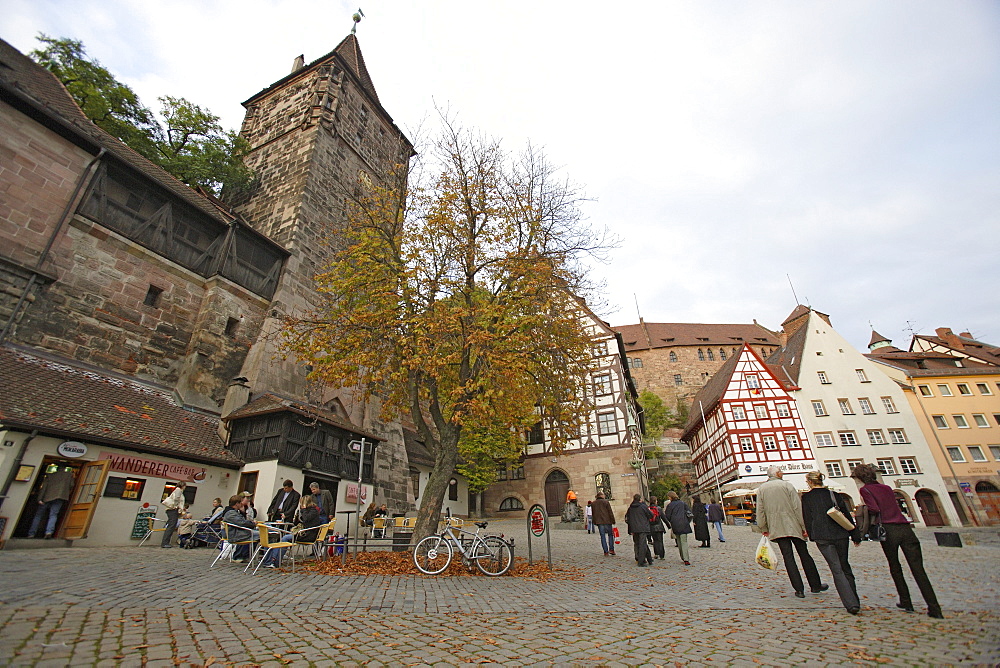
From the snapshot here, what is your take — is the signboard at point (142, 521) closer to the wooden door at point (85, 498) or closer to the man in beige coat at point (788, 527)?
the wooden door at point (85, 498)

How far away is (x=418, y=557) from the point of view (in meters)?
8.32

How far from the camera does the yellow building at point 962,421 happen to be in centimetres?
2870

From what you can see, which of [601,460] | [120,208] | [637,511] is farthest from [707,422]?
[120,208]

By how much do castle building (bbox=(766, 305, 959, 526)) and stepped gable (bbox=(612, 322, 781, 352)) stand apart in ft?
93.1

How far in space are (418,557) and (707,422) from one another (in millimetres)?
32494

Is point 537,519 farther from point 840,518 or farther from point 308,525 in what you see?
point 840,518

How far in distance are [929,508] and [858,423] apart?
18.8 feet

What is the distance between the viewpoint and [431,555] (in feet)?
27.7

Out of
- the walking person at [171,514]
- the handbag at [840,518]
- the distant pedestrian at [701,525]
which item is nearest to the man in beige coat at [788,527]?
the handbag at [840,518]

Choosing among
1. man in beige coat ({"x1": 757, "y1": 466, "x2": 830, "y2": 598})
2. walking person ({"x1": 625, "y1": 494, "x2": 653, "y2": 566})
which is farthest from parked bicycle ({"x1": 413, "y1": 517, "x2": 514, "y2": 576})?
man in beige coat ({"x1": 757, "y1": 466, "x2": 830, "y2": 598})

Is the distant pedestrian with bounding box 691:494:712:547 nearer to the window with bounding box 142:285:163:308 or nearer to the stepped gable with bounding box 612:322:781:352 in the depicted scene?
the window with bounding box 142:285:163:308

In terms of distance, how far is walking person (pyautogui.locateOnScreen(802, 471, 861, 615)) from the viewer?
16.5 ft

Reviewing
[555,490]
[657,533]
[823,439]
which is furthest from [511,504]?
[823,439]

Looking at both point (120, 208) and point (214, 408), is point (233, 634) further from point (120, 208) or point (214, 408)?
point (120, 208)
